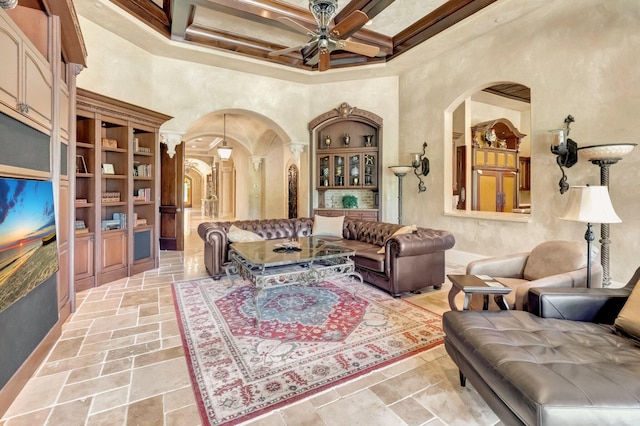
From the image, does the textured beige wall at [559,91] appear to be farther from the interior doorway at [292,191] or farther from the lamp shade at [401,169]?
the interior doorway at [292,191]

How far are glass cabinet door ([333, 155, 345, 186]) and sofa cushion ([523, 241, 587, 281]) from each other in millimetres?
4466

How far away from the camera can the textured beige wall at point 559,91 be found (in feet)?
11.8

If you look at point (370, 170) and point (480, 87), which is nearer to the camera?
point (480, 87)

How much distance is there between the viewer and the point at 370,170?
7012mm

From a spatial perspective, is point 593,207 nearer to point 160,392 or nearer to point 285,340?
point 285,340

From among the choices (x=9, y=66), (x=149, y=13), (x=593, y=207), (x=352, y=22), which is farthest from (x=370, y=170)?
(x=9, y=66)

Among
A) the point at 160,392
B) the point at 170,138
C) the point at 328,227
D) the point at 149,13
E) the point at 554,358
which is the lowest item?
the point at 160,392

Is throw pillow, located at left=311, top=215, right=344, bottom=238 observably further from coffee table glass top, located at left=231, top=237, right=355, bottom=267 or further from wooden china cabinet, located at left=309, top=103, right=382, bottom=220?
wooden china cabinet, located at left=309, top=103, right=382, bottom=220

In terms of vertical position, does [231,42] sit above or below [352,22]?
above

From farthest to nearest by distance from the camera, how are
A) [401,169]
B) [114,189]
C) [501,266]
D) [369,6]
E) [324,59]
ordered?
[401,169] < [114,189] < [369,6] < [324,59] < [501,266]

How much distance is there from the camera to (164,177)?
22.4ft

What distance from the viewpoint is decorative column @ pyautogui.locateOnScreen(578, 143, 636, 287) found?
10.9 feet

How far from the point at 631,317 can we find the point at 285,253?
2.80 metres

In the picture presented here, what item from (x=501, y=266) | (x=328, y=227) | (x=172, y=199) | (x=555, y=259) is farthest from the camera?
(x=172, y=199)
